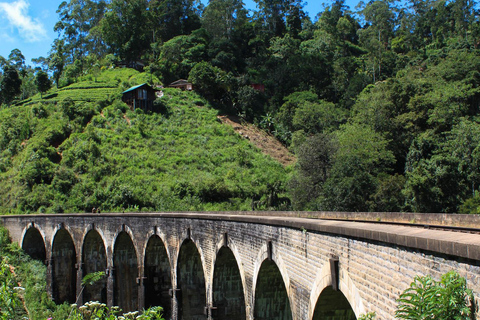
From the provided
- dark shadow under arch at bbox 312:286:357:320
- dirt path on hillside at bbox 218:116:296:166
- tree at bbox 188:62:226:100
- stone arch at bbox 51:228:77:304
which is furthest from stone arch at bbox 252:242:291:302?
tree at bbox 188:62:226:100

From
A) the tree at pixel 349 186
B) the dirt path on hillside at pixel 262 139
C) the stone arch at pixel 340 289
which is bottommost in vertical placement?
the stone arch at pixel 340 289

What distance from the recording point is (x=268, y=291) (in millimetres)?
12984

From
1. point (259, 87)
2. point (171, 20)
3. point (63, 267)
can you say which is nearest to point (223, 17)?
point (171, 20)

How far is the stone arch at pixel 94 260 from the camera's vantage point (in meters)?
26.2

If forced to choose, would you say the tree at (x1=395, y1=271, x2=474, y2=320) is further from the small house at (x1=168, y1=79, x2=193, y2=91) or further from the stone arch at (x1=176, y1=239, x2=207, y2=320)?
the small house at (x1=168, y1=79, x2=193, y2=91)

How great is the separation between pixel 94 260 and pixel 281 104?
133 feet

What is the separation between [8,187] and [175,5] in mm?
46879

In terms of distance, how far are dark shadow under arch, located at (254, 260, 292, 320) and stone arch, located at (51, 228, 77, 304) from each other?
1883cm

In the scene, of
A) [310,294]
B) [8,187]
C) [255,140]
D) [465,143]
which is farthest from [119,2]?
[310,294]

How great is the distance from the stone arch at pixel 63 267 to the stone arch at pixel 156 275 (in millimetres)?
9503

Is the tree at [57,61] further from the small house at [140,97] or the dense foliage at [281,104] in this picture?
the small house at [140,97]

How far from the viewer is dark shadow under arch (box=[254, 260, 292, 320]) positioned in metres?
12.7

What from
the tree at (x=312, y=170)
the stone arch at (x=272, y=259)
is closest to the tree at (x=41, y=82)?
the tree at (x=312, y=170)

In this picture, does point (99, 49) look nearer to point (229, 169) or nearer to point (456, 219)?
point (229, 169)
